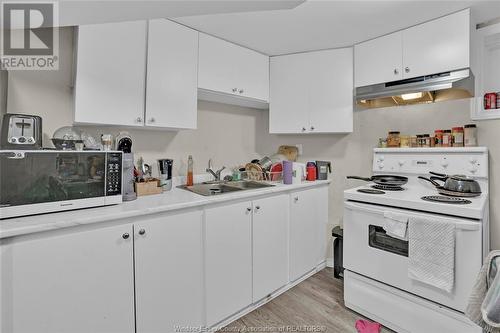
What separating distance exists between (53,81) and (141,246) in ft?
4.14

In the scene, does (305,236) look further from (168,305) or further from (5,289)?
(5,289)

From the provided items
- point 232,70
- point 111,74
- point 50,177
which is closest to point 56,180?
point 50,177

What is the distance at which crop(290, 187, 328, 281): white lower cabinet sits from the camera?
220cm

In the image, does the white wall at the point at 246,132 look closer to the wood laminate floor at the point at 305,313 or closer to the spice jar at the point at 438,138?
the spice jar at the point at 438,138

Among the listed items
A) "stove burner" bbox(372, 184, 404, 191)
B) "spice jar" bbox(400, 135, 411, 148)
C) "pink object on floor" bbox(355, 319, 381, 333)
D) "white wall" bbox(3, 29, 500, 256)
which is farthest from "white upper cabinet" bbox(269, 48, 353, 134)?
"pink object on floor" bbox(355, 319, 381, 333)

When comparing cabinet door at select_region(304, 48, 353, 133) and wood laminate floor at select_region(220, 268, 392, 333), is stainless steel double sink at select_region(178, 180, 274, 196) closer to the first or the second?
A: cabinet door at select_region(304, 48, 353, 133)

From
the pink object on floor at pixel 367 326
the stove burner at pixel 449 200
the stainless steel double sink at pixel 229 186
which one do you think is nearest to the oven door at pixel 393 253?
the stove burner at pixel 449 200

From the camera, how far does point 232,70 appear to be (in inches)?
88.0

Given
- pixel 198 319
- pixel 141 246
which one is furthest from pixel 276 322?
pixel 141 246

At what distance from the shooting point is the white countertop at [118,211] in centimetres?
103

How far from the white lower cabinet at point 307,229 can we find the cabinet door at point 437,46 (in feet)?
4.22

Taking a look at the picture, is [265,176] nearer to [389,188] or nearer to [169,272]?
[389,188]

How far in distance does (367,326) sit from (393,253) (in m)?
0.55

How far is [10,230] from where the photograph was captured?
97cm
